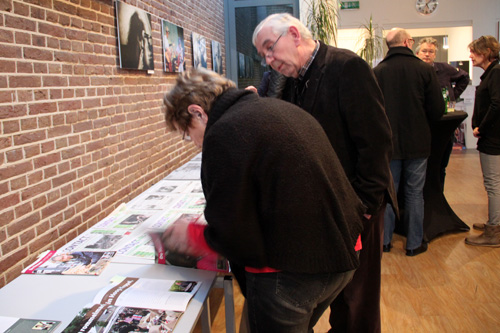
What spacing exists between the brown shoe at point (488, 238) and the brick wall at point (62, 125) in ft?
9.53

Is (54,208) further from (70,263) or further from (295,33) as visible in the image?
(295,33)

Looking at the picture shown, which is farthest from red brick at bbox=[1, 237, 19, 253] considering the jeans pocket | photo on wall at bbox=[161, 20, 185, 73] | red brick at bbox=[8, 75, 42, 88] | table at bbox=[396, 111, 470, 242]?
table at bbox=[396, 111, 470, 242]

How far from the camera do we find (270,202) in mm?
1162

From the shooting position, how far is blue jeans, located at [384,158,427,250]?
335 centimetres

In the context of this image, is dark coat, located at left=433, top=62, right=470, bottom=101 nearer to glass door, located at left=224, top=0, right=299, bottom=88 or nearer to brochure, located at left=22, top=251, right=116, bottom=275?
glass door, located at left=224, top=0, right=299, bottom=88

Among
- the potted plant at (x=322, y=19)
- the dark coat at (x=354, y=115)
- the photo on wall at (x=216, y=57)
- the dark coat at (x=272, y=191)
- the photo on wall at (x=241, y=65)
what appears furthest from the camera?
the photo on wall at (x=241, y=65)

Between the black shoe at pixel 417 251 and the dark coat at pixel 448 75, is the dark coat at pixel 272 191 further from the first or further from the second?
the dark coat at pixel 448 75

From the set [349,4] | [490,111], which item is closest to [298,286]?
[490,111]

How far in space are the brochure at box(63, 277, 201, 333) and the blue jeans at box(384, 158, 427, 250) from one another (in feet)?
7.71

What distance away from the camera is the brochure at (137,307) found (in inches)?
52.6

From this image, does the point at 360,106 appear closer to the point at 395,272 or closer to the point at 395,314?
the point at 395,314

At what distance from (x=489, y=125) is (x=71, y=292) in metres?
3.40

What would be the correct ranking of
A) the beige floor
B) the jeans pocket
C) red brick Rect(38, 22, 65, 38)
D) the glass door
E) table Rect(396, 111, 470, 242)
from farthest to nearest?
the glass door, table Rect(396, 111, 470, 242), the beige floor, red brick Rect(38, 22, 65, 38), the jeans pocket

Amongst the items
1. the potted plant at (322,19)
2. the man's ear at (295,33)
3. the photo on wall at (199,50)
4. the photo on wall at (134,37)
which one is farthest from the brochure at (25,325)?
the potted plant at (322,19)
